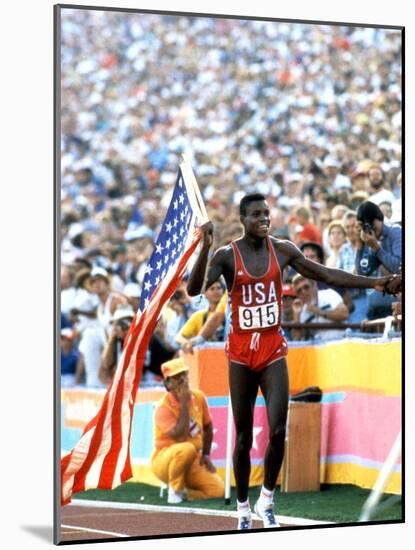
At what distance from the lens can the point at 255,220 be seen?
9.96 m

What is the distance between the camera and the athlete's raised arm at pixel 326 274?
10086 millimetres

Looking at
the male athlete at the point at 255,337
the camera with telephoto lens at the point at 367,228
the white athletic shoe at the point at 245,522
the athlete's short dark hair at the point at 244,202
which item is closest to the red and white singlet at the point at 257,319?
the male athlete at the point at 255,337

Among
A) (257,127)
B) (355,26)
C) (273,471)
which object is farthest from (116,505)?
(355,26)

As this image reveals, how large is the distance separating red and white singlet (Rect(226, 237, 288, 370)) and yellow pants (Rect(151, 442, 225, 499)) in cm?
64

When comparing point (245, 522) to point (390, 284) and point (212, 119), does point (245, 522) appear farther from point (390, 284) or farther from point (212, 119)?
point (212, 119)

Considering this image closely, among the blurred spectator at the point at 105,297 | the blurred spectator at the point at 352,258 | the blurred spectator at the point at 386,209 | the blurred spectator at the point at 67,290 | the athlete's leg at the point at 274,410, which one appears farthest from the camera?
the blurred spectator at the point at 386,209

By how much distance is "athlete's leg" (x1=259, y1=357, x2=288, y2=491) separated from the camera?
1004cm

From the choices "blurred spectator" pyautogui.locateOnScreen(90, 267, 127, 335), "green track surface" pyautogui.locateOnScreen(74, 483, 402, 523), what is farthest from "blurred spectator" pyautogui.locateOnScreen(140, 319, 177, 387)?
"green track surface" pyautogui.locateOnScreen(74, 483, 402, 523)

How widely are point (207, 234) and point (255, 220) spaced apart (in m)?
0.38

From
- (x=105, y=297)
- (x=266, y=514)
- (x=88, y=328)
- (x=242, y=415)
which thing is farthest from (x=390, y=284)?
(x=88, y=328)

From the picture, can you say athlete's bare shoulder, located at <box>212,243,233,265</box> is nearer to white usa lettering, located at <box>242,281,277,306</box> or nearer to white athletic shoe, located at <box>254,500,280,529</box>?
white usa lettering, located at <box>242,281,277,306</box>

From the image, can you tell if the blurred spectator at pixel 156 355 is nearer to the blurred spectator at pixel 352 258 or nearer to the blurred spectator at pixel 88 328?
the blurred spectator at pixel 88 328

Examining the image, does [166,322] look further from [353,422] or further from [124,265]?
[353,422]

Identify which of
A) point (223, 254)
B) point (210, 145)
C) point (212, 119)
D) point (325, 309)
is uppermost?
point (212, 119)
